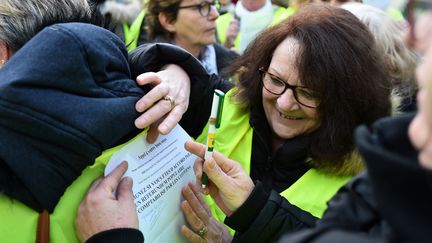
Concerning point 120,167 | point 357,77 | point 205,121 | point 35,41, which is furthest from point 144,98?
point 357,77

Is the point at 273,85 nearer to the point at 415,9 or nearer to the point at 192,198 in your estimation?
the point at 192,198

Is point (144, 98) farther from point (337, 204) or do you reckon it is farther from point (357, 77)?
point (357, 77)

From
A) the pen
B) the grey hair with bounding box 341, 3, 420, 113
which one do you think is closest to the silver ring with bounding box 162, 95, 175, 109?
the pen

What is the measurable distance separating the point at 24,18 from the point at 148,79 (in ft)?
1.22

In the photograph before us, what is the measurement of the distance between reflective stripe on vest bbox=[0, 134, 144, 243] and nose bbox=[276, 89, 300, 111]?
0.71 metres

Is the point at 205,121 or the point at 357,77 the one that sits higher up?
the point at 357,77

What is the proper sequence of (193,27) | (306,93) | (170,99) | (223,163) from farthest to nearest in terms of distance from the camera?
(193,27) < (306,93) < (223,163) < (170,99)

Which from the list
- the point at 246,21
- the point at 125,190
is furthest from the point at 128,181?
the point at 246,21

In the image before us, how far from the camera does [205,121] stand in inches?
76.0

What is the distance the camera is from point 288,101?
195cm

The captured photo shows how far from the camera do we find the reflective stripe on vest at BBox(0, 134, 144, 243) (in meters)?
1.25

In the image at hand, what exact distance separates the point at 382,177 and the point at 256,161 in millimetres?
1291

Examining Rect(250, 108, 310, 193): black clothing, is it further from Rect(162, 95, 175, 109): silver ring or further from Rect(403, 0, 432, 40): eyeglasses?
Rect(403, 0, 432, 40): eyeglasses

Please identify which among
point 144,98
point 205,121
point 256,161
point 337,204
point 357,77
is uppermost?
point 337,204
